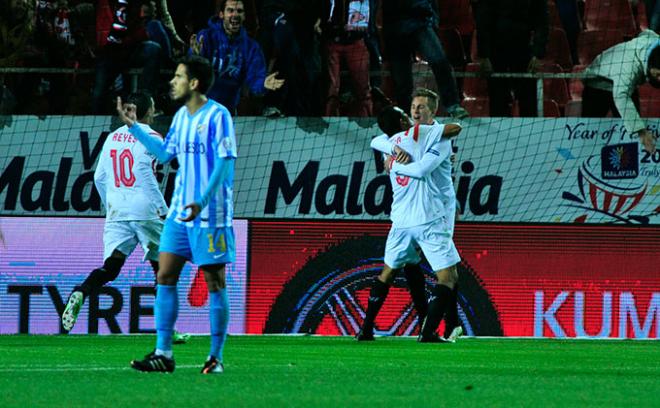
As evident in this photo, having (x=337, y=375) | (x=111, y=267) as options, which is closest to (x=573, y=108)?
(x=111, y=267)

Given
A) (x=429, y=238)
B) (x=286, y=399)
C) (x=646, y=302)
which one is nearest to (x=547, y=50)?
(x=646, y=302)

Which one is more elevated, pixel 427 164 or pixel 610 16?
pixel 610 16

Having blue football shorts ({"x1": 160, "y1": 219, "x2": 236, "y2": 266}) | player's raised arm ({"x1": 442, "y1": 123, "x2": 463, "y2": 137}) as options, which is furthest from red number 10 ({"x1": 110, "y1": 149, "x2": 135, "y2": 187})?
blue football shorts ({"x1": 160, "y1": 219, "x2": 236, "y2": 266})

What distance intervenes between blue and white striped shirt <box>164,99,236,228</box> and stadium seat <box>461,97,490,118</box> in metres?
7.16

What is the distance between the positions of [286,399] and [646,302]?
7988 millimetres

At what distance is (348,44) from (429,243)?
9.90 ft

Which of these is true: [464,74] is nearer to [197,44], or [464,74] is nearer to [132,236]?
[197,44]

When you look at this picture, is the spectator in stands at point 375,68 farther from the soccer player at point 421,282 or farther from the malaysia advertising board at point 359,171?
the soccer player at point 421,282

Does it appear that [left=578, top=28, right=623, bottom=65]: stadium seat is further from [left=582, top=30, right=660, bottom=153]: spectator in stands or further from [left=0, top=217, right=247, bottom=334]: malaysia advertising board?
[left=0, top=217, right=247, bottom=334]: malaysia advertising board

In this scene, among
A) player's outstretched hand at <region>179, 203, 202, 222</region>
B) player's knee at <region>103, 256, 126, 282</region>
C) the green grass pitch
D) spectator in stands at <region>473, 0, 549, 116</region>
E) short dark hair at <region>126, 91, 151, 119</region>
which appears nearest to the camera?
the green grass pitch

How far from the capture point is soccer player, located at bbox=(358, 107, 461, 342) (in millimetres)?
11031

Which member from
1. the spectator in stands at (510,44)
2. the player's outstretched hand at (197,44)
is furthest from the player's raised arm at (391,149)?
the spectator in stands at (510,44)

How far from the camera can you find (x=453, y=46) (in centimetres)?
1459

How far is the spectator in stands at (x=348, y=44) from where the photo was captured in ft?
43.1
